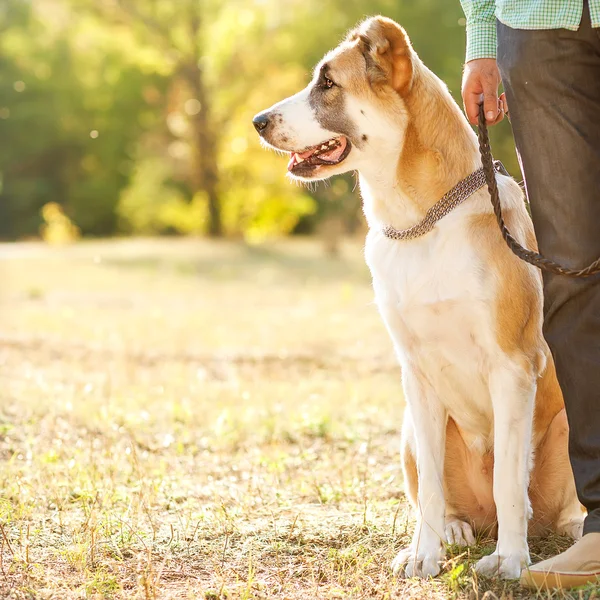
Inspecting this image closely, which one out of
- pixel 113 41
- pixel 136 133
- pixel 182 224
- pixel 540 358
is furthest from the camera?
pixel 136 133

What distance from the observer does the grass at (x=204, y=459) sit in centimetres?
257

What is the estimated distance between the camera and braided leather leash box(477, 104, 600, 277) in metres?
2.40

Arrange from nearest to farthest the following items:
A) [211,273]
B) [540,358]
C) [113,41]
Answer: [540,358], [211,273], [113,41]

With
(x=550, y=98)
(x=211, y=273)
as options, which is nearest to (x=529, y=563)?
(x=550, y=98)

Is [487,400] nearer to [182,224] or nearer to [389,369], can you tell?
[389,369]

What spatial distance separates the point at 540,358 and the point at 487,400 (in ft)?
0.66

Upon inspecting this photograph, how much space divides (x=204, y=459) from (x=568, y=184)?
7.66 ft

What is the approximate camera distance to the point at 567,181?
2.38 m

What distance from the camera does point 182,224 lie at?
985 inches

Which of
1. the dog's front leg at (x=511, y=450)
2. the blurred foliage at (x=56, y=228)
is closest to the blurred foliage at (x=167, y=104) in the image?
the blurred foliage at (x=56, y=228)

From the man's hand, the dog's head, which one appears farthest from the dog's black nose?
the man's hand

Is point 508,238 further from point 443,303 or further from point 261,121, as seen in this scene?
point 261,121

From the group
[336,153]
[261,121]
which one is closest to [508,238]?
[336,153]

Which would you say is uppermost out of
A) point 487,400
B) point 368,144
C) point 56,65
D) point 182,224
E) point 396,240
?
point 56,65
